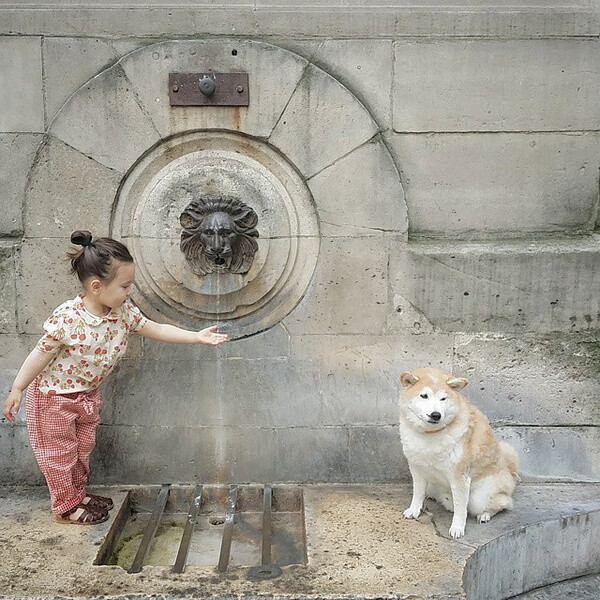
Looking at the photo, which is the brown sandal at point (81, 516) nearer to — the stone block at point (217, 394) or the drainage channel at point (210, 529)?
the drainage channel at point (210, 529)

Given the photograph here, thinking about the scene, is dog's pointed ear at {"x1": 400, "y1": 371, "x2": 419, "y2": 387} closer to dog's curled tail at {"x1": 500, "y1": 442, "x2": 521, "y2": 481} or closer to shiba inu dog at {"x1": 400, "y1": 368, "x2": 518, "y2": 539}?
shiba inu dog at {"x1": 400, "y1": 368, "x2": 518, "y2": 539}

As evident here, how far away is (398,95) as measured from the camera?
13.7 feet

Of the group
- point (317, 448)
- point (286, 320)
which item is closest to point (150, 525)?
point (317, 448)

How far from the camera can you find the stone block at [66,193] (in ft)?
13.5

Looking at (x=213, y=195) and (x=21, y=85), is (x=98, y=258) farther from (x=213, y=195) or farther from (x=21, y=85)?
(x=21, y=85)

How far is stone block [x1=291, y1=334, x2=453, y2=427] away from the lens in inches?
170

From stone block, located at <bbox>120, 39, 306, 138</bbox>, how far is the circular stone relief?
0.36ft

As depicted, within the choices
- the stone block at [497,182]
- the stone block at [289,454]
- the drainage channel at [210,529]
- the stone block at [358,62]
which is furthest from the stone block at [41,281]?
the stone block at [497,182]

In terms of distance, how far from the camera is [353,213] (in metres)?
4.21

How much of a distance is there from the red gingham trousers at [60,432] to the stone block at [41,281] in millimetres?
625

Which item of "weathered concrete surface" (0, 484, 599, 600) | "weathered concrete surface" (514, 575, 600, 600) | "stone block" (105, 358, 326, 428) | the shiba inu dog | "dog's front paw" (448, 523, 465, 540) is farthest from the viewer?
"stone block" (105, 358, 326, 428)

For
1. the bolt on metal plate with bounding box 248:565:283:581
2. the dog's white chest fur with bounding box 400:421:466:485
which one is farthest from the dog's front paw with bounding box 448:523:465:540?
the bolt on metal plate with bounding box 248:565:283:581

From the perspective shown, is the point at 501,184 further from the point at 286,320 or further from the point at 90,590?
the point at 90,590

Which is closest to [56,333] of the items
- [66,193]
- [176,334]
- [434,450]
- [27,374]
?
[27,374]
